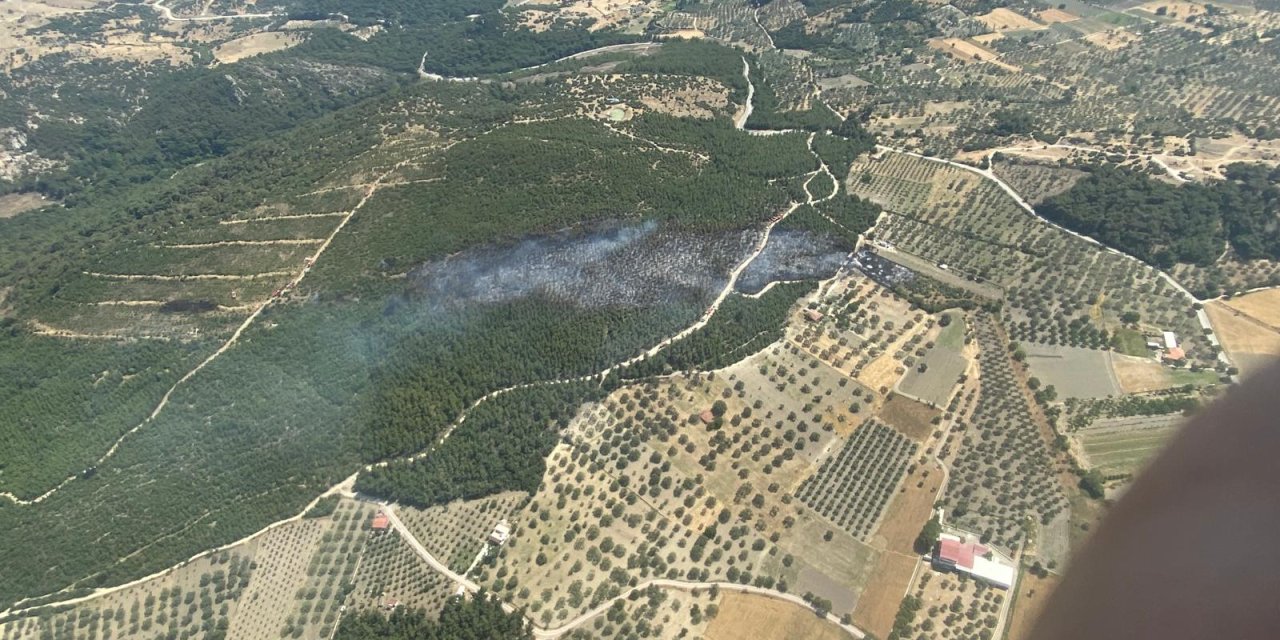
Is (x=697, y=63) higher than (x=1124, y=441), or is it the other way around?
(x=697, y=63)

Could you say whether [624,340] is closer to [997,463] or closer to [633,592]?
[633,592]

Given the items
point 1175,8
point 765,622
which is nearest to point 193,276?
point 765,622

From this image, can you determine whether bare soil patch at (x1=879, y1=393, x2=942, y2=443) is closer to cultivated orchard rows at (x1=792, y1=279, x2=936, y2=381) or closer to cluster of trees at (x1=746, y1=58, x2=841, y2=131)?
cultivated orchard rows at (x1=792, y1=279, x2=936, y2=381)

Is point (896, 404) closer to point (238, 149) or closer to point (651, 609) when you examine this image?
point (651, 609)

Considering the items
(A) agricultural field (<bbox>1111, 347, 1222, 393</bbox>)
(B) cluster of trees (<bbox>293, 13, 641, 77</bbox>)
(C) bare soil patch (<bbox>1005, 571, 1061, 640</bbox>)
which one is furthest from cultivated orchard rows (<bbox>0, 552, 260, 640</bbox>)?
(B) cluster of trees (<bbox>293, 13, 641, 77</bbox>)

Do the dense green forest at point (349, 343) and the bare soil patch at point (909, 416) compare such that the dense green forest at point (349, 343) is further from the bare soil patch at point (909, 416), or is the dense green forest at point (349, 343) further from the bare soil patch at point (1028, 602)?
the bare soil patch at point (1028, 602)

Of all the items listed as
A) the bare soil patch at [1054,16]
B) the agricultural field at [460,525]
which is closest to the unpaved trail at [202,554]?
the agricultural field at [460,525]

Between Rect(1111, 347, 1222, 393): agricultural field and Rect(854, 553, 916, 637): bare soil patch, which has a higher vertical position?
Rect(1111, 347, 1222, 393): agricultural field
